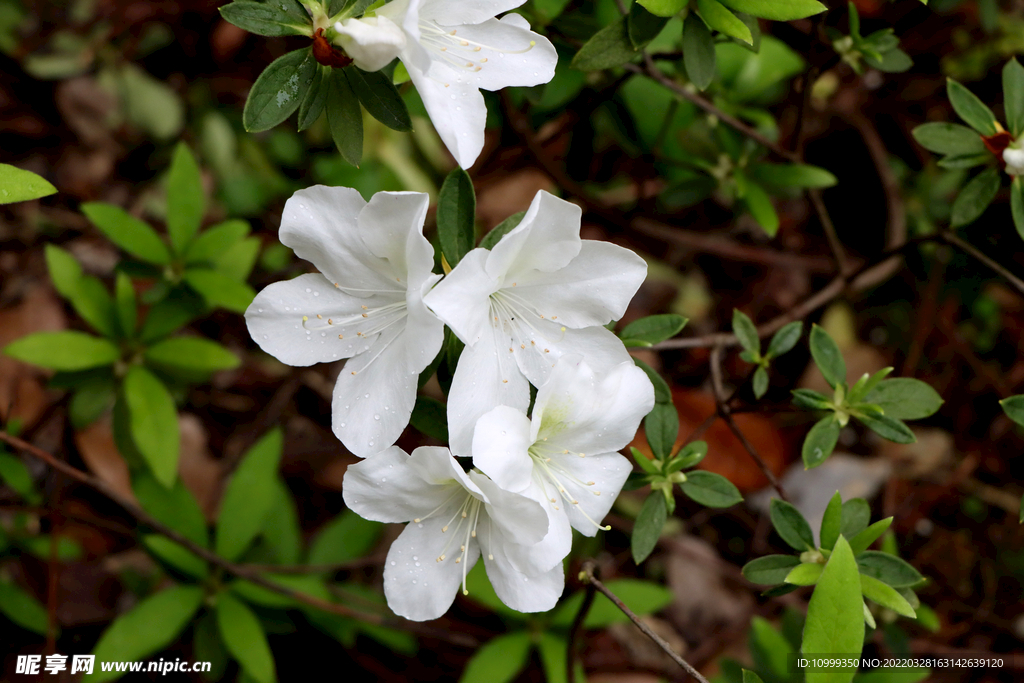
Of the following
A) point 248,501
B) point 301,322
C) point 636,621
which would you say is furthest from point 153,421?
point 636,621

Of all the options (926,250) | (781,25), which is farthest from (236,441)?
(926,250)

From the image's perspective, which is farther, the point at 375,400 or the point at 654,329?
the point at 654,329

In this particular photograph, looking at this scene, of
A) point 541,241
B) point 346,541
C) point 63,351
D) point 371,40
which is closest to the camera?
point 371,40

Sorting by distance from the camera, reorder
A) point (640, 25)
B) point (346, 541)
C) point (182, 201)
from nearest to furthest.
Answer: point (640, 25), point (182, 201), point (346, 541)

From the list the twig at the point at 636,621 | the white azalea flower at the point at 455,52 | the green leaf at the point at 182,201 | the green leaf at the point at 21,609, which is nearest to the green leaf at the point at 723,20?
the white azalea flower at the point at 455,52

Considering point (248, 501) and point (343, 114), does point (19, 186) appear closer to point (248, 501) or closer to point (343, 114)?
point (343, 114)

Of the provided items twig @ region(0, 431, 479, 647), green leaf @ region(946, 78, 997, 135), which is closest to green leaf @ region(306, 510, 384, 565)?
twig @ region(0, 431, 479, 647)
